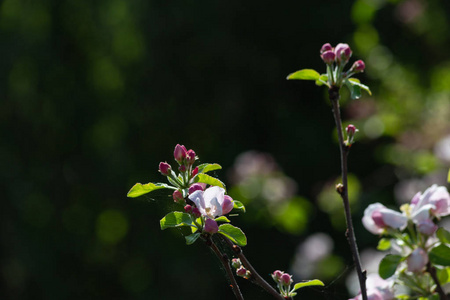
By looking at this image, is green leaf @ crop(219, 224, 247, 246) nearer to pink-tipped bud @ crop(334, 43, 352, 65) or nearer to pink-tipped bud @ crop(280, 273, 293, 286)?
pink-tipped bud @ crop(280, 273, 293, 286)

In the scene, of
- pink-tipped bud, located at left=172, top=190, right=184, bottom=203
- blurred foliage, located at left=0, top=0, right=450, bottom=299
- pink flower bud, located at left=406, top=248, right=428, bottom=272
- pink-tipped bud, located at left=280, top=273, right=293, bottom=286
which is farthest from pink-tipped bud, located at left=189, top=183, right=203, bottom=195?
blurred foliage, located at left=0, top=0, right=450, bottom=299

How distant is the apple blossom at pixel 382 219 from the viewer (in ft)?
2.46

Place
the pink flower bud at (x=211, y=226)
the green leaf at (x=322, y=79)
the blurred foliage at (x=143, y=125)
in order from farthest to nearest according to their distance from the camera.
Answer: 1. the blurred foliage at (x=143, y=125)
2. the green leaf at (x=322, y=79)
3. the pink flower bud at (x=211, y=226)

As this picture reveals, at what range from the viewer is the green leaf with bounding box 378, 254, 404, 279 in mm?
741

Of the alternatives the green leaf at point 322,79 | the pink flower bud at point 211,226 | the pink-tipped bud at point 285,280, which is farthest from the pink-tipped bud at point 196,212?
the green leaf at point 322,79

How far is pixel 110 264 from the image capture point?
482 centimetres

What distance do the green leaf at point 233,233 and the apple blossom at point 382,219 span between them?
6.9 inches

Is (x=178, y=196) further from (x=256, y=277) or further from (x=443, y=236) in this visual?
(x=443, y=236)

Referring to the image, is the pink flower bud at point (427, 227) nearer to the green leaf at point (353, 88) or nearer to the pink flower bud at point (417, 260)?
the pink flower bud at point (417, 260)

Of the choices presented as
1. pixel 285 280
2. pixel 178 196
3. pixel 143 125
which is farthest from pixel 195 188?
pixel 143 125

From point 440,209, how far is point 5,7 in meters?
4.96

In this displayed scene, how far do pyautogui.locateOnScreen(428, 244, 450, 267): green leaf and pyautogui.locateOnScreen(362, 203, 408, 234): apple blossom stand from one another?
0.04 meters

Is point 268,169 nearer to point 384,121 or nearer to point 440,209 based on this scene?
point 384,121

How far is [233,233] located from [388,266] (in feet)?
0.64
